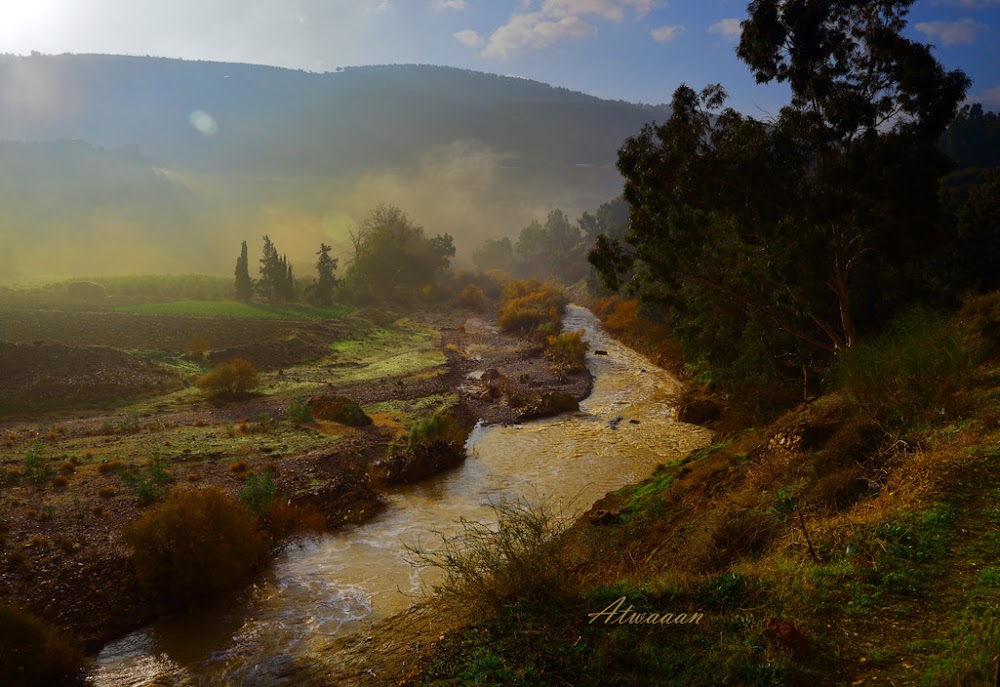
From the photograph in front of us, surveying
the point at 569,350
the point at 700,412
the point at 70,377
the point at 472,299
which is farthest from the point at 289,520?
the point at 472,299

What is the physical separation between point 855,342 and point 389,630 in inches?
589

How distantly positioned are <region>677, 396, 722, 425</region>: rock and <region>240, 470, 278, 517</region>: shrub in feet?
58.1

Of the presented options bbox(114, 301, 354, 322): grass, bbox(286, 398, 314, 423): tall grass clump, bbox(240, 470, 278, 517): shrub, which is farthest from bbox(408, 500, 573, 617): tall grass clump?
bbox(114, 301, 354, 322): grass

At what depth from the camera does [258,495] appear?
50.1 ft

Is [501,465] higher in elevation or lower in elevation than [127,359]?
lower

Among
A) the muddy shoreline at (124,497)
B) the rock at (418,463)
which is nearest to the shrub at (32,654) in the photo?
the muddy shoreline at (124,497)

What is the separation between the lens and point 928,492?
7711 millimetres

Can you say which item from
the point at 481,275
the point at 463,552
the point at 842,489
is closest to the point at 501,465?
the point at 463,552

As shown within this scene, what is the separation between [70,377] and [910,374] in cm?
3231

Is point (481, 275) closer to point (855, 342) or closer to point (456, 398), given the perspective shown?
point (456, 398)

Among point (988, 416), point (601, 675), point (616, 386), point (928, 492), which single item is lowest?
point (616, 386)

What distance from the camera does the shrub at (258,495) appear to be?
49.3ft

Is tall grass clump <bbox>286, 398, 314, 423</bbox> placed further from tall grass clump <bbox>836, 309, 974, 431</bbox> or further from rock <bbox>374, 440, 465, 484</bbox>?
tall grass clump <bbox>836, 309, 974, 431</bbox>

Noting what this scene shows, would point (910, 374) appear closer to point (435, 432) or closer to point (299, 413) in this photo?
point (435, 432)
